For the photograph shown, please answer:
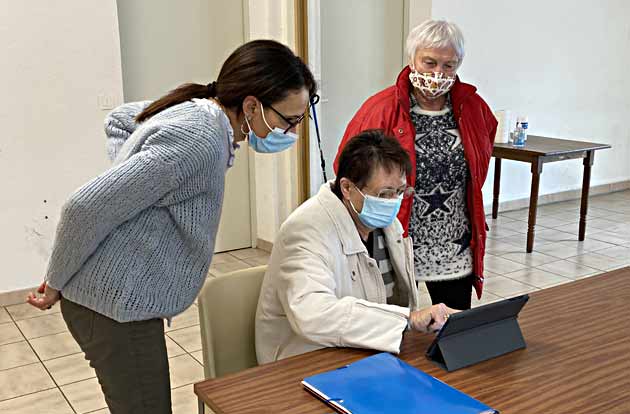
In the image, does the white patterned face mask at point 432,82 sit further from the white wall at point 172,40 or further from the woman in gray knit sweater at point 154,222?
the white wall at point 172,40

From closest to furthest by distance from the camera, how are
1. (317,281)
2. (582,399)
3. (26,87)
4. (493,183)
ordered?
1. (582,399)
2. (317,281)
3. (26,87)
4. (493,183)

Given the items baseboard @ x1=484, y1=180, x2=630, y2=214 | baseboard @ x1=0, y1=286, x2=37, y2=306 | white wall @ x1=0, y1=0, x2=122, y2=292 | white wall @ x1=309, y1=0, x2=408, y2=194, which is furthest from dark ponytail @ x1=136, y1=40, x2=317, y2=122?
baseboard @ x1=484, y1=180, x2=630, y2=214

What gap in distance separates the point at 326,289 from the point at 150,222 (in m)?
0.42

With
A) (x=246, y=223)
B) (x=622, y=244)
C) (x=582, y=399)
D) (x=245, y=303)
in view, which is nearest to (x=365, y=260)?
(x=245, y=303)

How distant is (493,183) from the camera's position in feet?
18.0

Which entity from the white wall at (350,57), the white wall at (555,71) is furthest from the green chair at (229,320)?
the white wall at (555,71)

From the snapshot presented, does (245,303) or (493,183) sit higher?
(245,303)

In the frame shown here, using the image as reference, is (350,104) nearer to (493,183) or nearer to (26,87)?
(493,183)

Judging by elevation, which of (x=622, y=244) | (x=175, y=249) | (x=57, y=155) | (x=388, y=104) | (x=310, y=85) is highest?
(x=310, y=85)

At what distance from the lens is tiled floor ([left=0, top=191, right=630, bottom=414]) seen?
2604 millimetres

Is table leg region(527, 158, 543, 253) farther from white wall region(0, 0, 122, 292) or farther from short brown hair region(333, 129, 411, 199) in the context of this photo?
short brown hair region(333, 129, 411, 199)

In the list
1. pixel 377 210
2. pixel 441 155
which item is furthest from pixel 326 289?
pixel 441 155

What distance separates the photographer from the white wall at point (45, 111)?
343 centimetres

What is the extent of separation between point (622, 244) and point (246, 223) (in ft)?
8.76
